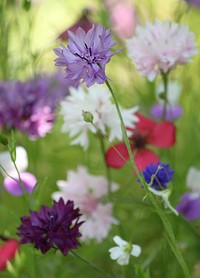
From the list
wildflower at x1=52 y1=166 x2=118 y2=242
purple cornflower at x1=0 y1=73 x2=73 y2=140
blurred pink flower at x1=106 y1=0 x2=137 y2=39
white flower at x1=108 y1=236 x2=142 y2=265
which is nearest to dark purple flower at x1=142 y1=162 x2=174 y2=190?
white flower at x1=108 y1=236 x2=142 y2=265

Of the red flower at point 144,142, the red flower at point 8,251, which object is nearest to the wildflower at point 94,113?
the red flower at point 144,142

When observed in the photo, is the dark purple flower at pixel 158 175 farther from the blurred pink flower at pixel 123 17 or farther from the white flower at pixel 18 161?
the blurred pink flower at pixel 123 17

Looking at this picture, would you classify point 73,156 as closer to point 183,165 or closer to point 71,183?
point 183,165

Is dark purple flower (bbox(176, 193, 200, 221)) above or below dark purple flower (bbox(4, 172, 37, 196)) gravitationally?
below

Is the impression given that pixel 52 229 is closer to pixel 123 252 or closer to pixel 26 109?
pixel 123 252

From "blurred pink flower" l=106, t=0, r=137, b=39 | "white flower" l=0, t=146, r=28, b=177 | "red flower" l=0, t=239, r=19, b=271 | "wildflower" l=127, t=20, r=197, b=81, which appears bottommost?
"red flower" l=0, t=239, r=19, b=271

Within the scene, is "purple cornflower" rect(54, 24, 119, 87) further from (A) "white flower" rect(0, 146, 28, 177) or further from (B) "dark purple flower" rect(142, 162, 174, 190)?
(A) "white flower" rect(0, 146, 28, 177)

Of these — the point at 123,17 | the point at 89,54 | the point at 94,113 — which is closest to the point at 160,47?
the point at 94,113
